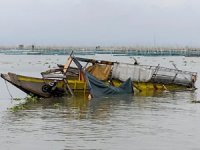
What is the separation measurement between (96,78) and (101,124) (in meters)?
10.4

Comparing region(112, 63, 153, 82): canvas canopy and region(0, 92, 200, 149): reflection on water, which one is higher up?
region(112, 63, 153, 82): canvas canopy

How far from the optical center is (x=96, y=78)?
28875 mm

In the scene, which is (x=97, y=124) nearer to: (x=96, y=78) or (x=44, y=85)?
(x=96, y=78)

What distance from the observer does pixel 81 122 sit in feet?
63.1

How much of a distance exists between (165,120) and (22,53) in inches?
6733

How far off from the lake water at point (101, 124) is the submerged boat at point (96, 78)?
3.15 ft

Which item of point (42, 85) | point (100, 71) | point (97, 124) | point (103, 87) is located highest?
point (100, 71)

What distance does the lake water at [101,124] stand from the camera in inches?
586

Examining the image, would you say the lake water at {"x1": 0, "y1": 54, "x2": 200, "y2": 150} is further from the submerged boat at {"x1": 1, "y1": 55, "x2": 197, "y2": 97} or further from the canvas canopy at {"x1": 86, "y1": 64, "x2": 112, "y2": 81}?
the canvas canopy at {"x1": 86, "y1": 64, "x2": 112, "y2": 81}

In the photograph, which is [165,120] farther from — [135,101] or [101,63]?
[101,63]

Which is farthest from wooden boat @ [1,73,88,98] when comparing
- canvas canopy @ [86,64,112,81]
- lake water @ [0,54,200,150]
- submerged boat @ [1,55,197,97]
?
canvas canopy @ [86,64,112,81]

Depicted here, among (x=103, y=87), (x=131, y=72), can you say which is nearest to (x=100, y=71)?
(x=131, y=72)

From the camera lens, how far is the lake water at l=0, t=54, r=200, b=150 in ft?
48.8

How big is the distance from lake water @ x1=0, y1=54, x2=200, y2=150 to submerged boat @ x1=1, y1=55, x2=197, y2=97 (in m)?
0.96
